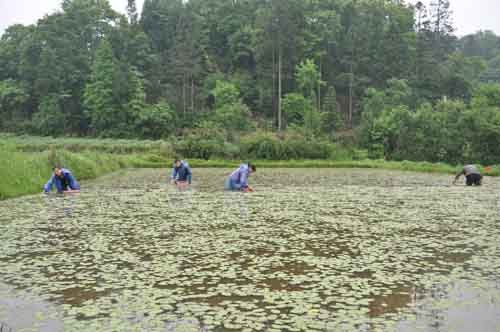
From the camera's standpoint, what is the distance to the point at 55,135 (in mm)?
51000

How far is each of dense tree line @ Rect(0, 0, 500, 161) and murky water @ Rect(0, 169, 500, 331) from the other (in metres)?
35.3

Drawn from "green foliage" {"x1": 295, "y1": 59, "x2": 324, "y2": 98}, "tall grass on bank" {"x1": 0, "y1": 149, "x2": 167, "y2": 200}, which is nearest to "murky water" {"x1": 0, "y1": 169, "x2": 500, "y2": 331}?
"tall grass on bank" {"x1": 0, "y1": 149, "x2": 167, "y2": 200}

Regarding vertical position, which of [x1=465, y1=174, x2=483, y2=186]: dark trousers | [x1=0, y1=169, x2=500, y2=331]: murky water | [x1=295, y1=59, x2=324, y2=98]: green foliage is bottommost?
[x1=0, y1=169, x2=500, y2=331]: murky water

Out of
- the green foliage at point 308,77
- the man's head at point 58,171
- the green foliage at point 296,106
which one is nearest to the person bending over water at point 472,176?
the man's head at point 58,171

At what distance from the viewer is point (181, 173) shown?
16219 mm

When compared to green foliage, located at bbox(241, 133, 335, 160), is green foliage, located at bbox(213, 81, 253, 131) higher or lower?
higher

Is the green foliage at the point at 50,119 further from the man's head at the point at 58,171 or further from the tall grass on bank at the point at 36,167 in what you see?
the man's head at the point at 58,171

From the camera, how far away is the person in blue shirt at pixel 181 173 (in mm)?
15828

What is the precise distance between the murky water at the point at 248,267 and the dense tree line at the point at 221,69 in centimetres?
3526

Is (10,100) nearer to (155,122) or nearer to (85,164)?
(155,122)

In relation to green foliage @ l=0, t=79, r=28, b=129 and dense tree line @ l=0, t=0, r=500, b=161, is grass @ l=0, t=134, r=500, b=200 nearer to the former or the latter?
dense tree line @ l=0, t=0, r=500, b=161

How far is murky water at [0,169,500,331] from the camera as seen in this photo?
4.25 meters

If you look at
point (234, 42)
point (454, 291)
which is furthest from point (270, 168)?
point (234, 42)

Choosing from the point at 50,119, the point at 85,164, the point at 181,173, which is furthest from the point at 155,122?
the point at 181,173
